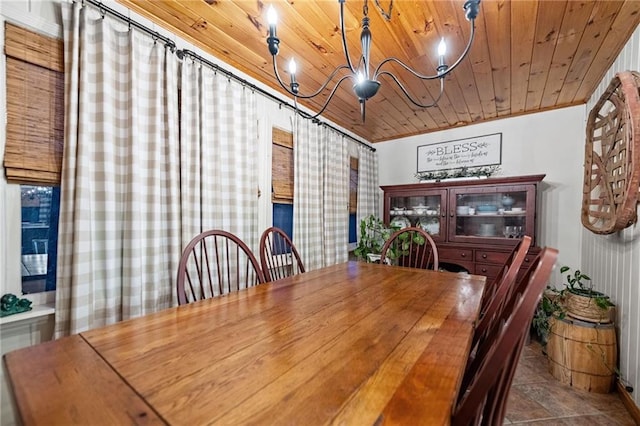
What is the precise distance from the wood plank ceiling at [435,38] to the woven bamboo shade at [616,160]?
13.3 inches

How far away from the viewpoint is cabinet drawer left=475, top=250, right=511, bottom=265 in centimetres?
272

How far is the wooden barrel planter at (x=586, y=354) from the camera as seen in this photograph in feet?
5.71

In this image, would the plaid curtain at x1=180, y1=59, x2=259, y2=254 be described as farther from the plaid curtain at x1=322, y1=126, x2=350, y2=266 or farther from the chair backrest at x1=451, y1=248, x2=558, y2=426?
the chair backrest at x1=451, y1=248, x2=558, y2=426

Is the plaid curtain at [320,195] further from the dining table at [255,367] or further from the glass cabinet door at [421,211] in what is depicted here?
the dining table at [255,367]

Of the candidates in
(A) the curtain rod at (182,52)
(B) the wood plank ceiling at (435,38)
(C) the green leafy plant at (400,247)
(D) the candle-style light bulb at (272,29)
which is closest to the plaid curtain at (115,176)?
(A) the curtain rod at (182,52)

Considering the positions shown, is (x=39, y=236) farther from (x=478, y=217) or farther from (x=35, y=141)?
(x=478, y=217)

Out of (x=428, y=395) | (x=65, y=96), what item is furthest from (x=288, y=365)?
(x=65, y=96)

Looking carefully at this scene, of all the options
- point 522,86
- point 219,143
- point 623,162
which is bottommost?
point 623,162

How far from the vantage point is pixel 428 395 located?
21.1 inches

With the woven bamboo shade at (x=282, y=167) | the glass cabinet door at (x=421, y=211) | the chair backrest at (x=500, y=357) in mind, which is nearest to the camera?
the chair backrest at (x=500, y=357)

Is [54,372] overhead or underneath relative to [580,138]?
underneath

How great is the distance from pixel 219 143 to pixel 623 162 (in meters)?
2.56

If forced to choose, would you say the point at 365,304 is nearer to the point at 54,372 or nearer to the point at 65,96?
the point at 54,372

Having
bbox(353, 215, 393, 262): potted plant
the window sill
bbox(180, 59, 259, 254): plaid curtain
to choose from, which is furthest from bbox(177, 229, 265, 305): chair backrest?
bbox(353, 215, 393, 262): potted plant
